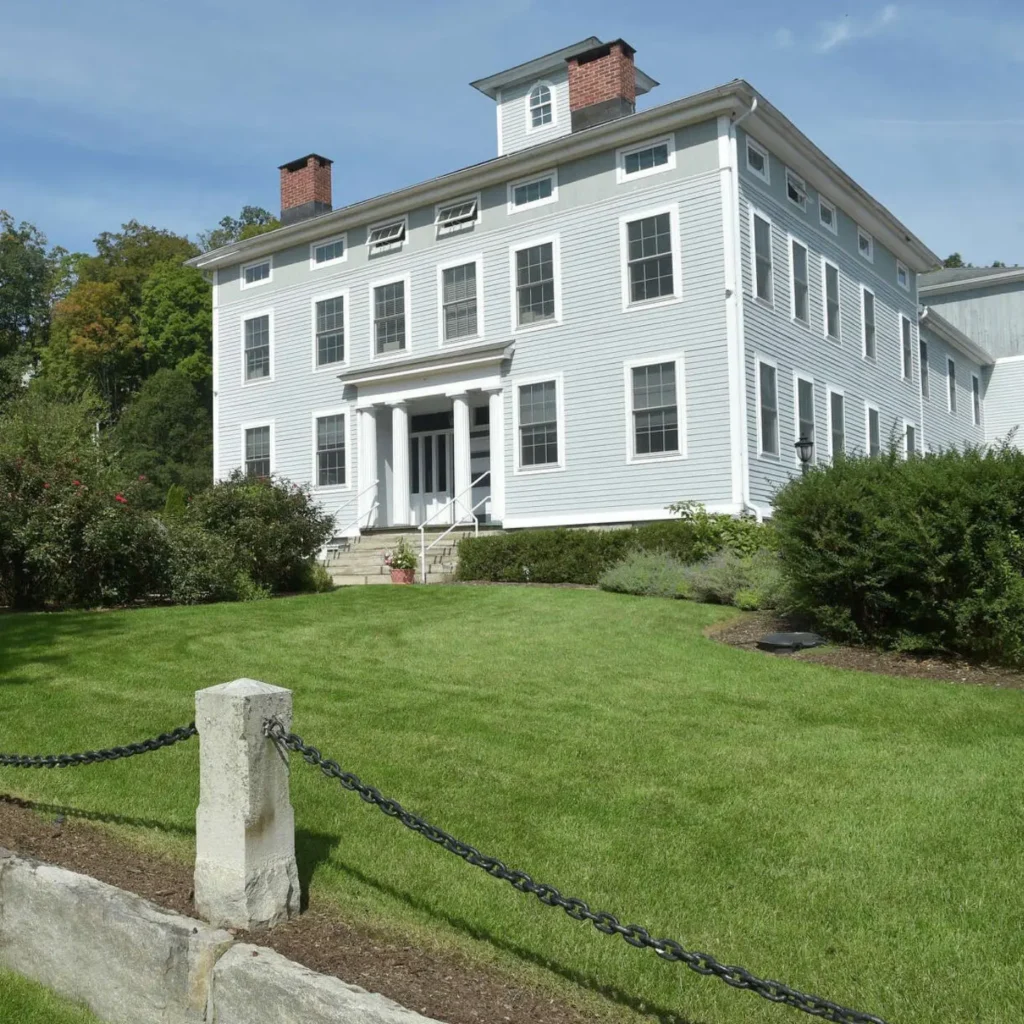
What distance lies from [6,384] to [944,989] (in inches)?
1759

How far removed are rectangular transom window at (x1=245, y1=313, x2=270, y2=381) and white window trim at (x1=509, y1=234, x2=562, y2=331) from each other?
6.86 m

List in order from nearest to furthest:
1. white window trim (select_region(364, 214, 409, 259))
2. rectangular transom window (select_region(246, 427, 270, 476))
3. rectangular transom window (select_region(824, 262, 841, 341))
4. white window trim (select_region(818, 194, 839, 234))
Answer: white window trim (select_region(818, 194, 839, 234)), rectangular transom window (select_region(824, 262, 841, 341)), white window trim (select_region(364, 214, 409, 259)), rectangular transom window (select_region(246, 427, 270, 476))

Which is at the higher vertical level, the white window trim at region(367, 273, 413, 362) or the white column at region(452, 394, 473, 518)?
the white window trim at region(367, 273, 413, 362)

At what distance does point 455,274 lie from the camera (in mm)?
20844

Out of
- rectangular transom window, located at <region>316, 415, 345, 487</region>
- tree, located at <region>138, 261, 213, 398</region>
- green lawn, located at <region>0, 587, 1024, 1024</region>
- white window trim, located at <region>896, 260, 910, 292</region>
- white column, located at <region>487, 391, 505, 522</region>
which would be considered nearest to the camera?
green lawn, located at <region>0, 587, 1024, 1024</region>

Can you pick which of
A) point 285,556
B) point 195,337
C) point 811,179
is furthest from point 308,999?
point 195,337

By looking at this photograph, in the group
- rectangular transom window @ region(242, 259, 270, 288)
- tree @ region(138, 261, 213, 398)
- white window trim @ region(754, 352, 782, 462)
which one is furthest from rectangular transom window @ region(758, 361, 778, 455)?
tree @ region(138, 261, 213, 398)

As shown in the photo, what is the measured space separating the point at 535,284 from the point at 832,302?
21.7ft

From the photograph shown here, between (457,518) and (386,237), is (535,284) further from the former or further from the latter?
(457,518)

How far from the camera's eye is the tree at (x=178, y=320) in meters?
42.7

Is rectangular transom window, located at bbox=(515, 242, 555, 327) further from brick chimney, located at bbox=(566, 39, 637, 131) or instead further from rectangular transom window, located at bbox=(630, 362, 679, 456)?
brick chimney, located at bbox=(566, 39, 637, 131)

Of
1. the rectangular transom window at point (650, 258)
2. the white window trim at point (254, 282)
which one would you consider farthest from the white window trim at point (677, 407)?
the white window trim at point (254, 282)

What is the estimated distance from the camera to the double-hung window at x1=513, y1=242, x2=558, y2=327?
19516mm

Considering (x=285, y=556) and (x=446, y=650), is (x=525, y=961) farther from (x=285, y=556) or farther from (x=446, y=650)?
(x=285, y=556)
